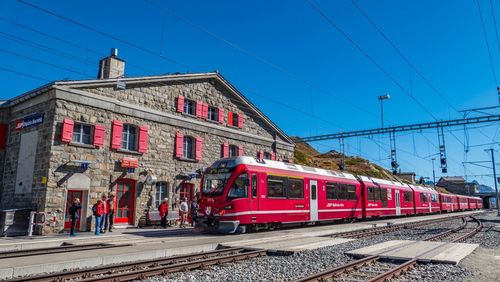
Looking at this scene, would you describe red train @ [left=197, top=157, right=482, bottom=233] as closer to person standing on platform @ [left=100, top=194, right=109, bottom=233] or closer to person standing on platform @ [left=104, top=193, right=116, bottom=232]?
person standing on platform @ [left=100, top=194, right=109, bottom=233]

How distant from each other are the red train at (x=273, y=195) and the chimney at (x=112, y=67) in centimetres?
870

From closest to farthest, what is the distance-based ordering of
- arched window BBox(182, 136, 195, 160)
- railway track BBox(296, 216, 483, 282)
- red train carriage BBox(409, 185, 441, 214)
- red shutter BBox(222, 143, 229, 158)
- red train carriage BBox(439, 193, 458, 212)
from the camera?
railway track BBox(296, 216, 483, 282), arched window BBox(182, 136, 195, 160), red shutter BBox(222, 143, 229, 158), red train carriage BBox(409, 185, 441, 214), red train carriage BBox(439, 193, 458, 212)

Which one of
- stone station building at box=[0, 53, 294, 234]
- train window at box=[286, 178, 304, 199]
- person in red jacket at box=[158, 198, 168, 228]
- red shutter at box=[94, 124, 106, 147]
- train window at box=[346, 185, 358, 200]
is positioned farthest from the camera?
train window at box=[346, 185, 358, 200]

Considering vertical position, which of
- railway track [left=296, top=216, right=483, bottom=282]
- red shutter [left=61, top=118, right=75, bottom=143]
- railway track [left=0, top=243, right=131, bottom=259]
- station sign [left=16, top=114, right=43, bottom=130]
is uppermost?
station sign [left=16, top=114, right=43, bottom=130]

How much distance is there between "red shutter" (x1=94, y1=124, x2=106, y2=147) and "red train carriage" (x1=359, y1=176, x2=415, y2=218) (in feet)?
48.9

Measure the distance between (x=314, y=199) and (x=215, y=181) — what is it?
5744 mm

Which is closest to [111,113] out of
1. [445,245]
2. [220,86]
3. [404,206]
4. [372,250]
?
[220,86]

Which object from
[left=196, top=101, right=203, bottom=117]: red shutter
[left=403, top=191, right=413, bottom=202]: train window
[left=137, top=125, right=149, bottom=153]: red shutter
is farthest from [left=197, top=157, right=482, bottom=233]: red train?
[left=196, top=101, right=203, bottom=117]: red shutter

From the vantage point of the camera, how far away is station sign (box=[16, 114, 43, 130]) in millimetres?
17005

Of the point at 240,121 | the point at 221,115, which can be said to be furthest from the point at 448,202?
the point at 221,115

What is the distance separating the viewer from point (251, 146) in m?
26.5

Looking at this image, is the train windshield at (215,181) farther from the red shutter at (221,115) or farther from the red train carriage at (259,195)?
the red shutter at (221,115)

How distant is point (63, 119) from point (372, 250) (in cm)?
1311

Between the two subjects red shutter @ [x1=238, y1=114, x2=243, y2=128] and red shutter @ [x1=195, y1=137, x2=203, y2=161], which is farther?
red shutter @ [x1=238, y1=114, x2=243, y2=128]
